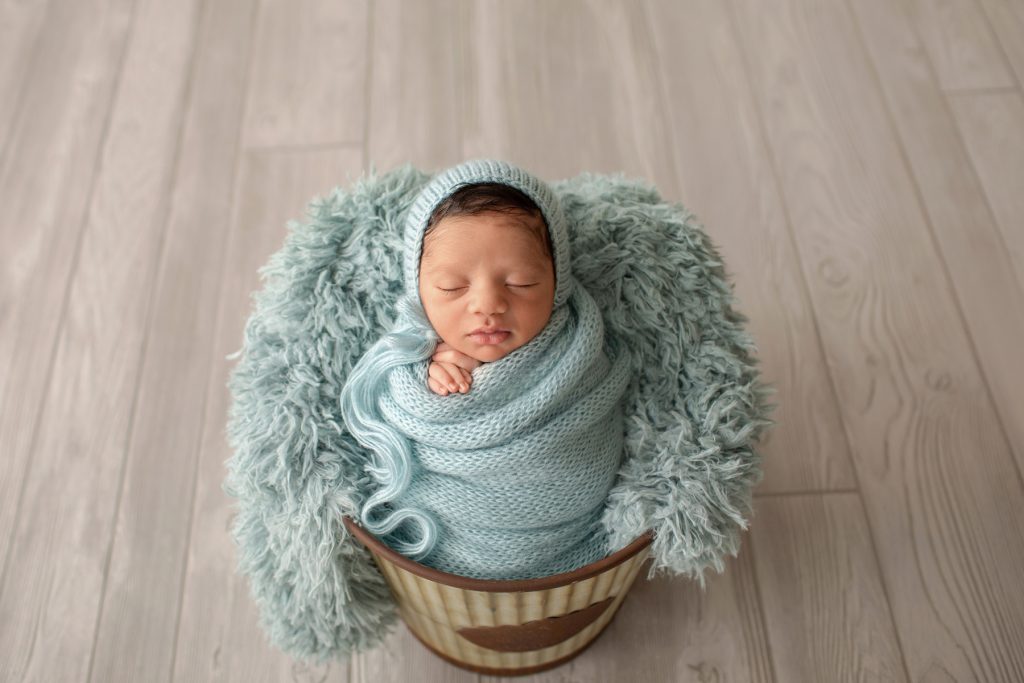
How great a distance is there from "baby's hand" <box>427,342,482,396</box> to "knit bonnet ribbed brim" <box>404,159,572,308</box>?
0.21ft

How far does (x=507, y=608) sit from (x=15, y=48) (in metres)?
1.43

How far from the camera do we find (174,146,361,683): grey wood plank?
3.47 feet

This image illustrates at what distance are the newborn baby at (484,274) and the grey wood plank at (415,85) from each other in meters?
0.67

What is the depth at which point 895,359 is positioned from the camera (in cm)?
126

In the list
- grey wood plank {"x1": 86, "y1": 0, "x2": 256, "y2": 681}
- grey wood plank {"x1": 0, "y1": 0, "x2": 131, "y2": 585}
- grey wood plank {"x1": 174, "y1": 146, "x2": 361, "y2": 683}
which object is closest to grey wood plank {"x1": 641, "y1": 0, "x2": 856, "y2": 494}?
grey wood plank {"x1": 174, "y1": 146, "x2": 361, "y2": 683}

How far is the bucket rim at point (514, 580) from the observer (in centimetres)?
78

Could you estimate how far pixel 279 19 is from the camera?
65.2 inches

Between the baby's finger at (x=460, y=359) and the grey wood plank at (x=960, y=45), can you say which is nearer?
the baby's finger at (x=460, y=359)

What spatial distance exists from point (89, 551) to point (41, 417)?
225 millimetres

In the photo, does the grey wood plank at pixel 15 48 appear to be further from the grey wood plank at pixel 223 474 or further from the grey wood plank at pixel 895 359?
the grey wood plank at pixel 895 359

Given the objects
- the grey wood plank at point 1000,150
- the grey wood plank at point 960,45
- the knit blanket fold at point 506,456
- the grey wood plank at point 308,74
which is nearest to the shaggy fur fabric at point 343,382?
the knit blanket fold at point 506,456

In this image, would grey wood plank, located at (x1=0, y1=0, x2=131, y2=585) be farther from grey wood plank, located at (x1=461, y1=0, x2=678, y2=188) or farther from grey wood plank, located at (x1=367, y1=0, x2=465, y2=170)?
grey wood plank, located at (x1=461, y1=0, x2=678, y2=188)

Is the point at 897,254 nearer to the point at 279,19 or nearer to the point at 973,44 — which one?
the point at 973,44

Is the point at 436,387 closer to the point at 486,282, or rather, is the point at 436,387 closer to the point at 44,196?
the point at 486,282
